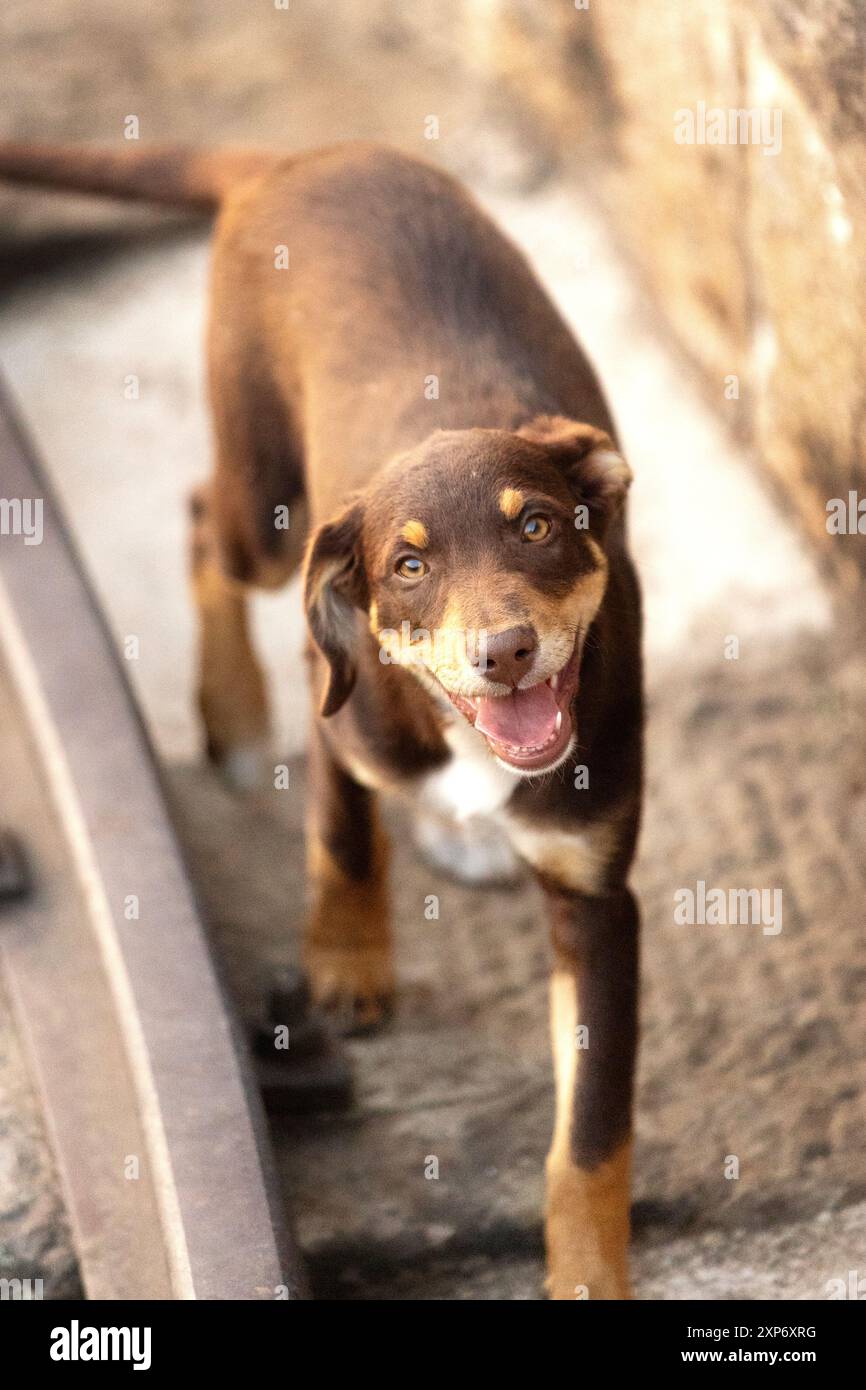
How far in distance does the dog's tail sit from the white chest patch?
1806 mm

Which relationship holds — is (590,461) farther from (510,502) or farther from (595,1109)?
(595,1109)

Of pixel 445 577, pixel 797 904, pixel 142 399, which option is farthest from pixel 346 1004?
pixel 142 399

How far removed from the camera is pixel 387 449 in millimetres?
3760

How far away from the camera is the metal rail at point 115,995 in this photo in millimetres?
3461

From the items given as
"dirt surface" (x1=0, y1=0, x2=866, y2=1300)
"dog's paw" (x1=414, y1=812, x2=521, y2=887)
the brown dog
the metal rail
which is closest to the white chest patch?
the brown dog

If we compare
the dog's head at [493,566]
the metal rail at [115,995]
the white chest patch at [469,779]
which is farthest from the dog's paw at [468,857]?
the dog's head at [493,566]

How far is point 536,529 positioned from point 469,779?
0.61 m

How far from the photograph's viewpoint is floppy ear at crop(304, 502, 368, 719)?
3389 millimetres

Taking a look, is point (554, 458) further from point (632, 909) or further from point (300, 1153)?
Result: point (300, 1153)

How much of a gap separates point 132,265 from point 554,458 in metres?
4.47

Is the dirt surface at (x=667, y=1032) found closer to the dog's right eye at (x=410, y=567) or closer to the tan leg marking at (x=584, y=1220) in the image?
the tan leg marking at (x=584, y=1220)

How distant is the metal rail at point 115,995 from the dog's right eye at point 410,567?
102cm

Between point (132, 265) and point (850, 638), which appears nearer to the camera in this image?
point (850, 638)

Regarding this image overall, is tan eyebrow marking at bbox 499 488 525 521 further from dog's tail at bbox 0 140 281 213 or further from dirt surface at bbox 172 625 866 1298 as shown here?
dog's tail at bbox 0 140 281 213
